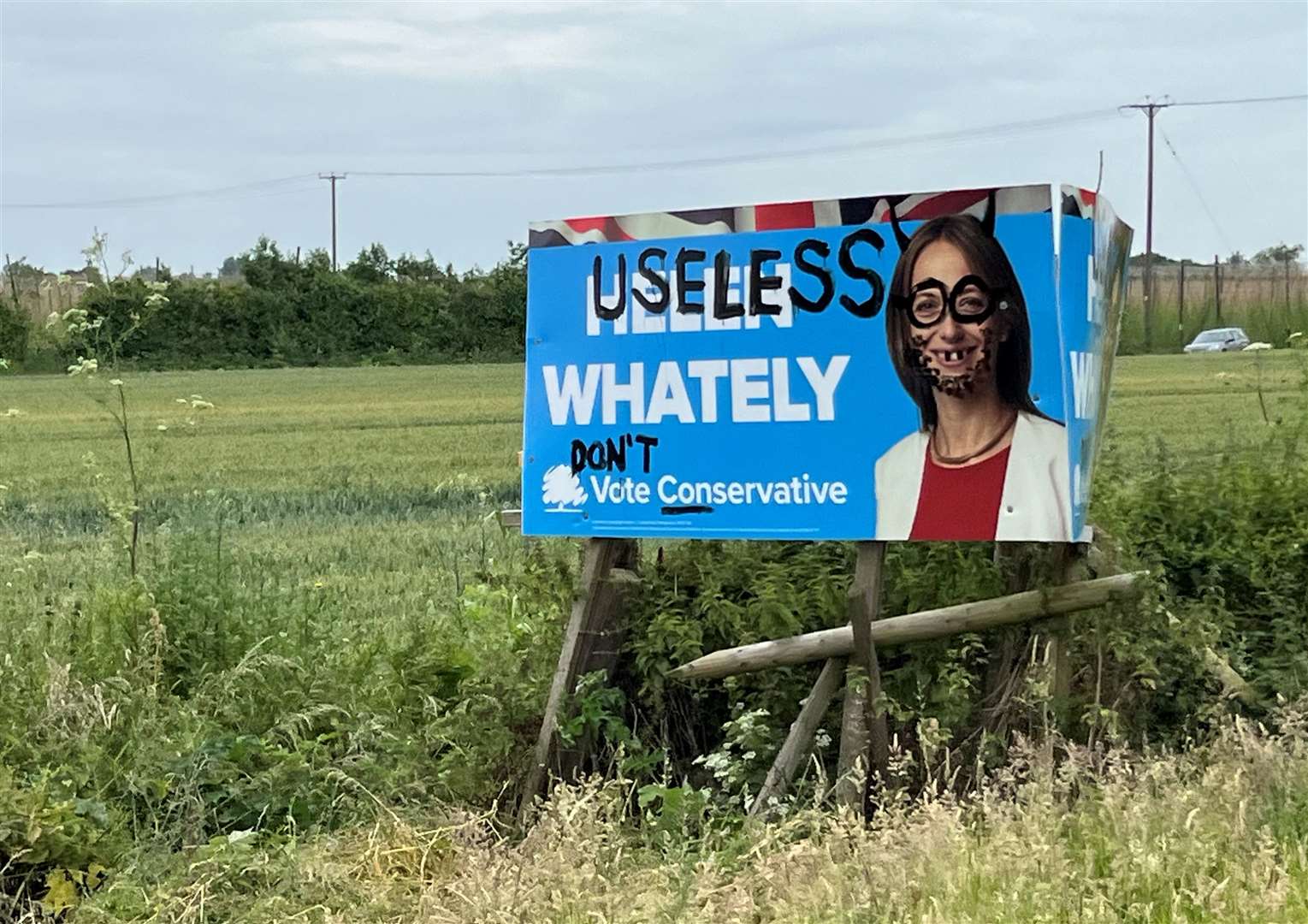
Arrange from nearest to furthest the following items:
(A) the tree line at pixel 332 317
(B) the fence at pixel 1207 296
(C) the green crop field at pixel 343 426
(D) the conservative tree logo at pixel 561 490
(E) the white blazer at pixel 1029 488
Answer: (E) the white blazer at pixel 1029 488, (D) the conservative tree logo at pixel 561 490, (C) the green crop field at pixel 343 426, (B) the fence at pixel 1207 296, (A) the tree line at pixel 332 317

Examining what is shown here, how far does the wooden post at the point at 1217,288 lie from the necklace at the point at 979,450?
44391mm

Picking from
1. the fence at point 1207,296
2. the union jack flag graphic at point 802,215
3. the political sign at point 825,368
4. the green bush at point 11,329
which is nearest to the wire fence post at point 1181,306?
the fence at point 1207,296

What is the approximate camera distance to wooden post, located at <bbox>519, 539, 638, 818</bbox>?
6004 millimetres

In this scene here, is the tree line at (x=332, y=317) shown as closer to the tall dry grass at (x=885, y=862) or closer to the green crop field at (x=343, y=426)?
the green crop field at (x=343, y=426)

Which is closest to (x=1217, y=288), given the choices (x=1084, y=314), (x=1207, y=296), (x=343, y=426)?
(x=1207, y=296)

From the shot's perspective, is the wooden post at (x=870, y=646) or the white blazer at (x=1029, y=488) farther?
the wooden post at (x=870, y=646)

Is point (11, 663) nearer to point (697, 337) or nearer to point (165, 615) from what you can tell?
point (165, 615)

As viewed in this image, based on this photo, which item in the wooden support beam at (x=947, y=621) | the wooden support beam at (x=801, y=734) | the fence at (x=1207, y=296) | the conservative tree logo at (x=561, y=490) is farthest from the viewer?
the fence at (x=1207, y=296)

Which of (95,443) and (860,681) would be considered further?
(95,443)

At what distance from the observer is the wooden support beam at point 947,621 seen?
539 centimetres

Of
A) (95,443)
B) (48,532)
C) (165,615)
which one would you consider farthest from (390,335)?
(165,615)

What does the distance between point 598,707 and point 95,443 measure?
80.4ft

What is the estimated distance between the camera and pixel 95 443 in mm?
28406

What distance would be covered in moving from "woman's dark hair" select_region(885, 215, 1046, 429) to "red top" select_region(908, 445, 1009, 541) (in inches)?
7.2
